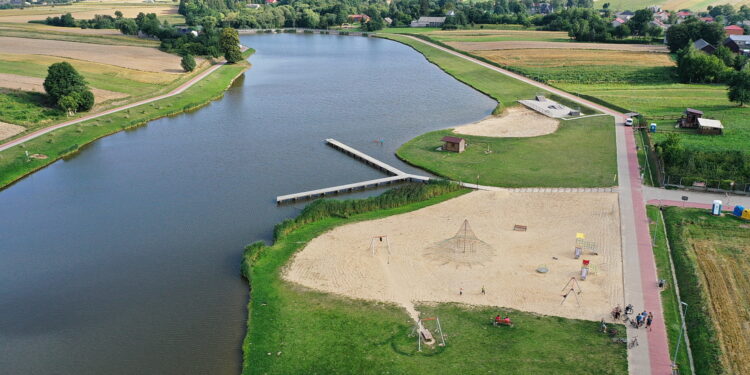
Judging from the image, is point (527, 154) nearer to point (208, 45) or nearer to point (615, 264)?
point (615, 264)

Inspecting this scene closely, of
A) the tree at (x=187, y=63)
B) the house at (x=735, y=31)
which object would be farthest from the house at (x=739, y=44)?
the tree at (x=187, y=63)

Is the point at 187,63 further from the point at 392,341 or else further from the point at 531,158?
the point at 392,341

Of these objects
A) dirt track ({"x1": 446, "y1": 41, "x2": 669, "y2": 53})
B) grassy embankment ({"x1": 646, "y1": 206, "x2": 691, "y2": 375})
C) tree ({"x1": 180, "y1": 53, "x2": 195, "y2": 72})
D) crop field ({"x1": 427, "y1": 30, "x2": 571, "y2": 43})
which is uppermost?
crop field ({"x1": 427, "y1": 30, "x2": 571, "y2": 43})

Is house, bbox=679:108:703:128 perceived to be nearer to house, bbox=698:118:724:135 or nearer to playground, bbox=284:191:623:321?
house, bbox=698:118:724:135

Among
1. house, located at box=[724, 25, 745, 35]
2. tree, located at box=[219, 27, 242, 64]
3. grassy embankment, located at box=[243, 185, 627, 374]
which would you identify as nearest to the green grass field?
tree, located at box=[219, 27, 242, 64]

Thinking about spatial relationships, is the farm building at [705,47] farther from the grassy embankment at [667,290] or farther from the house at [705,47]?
the grassy embankment at [667,290]
